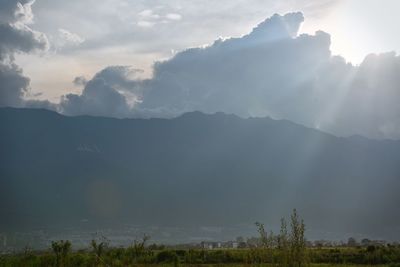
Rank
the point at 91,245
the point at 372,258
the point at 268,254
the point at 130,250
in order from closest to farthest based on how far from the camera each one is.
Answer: the point at 268,254, the point at 91,245, the point at 130,250, the point at 372,258

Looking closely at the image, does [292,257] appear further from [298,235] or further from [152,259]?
[152,259]

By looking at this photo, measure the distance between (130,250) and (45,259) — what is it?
25.0 feet

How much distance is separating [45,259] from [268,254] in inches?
714

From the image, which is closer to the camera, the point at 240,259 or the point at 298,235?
the point at 298,235

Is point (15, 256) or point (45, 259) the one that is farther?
point (45, 259)

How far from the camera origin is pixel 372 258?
57094mm

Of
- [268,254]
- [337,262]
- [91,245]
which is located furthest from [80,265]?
[337,262]

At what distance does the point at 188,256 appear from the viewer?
5603cm

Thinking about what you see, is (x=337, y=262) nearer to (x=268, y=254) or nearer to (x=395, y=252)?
(x=395, y=252)

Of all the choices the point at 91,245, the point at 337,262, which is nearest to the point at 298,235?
the point at 91,245

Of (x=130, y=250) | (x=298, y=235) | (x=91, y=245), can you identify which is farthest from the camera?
(x=130, y=250)

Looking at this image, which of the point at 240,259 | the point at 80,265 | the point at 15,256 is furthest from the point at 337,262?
the point at 15,256

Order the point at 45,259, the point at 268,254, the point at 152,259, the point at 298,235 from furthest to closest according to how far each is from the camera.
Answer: the point at 152,259
the point at 45,259
the point at 268,254
the point at 298,235

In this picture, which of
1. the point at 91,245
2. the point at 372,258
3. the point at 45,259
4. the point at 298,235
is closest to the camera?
the point at 298,235
